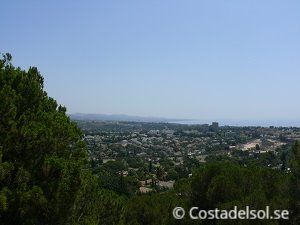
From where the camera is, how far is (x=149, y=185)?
62562 millimetres

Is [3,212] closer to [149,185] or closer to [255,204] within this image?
[255,204]

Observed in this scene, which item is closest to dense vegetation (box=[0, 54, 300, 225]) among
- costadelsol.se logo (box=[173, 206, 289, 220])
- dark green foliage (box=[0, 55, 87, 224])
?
dark green foliage (box=[0, 55, 87, 224])

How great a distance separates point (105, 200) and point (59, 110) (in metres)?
3.46

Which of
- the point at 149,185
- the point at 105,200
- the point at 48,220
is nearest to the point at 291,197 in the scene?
the point at 105,200

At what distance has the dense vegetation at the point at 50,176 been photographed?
10164 mm

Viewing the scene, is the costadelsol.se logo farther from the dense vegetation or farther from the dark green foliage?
the dark green foliage

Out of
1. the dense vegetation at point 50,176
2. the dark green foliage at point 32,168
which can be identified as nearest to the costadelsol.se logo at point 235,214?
the dense vegetation at point 50,176

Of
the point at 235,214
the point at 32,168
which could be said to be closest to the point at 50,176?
the point at 32,168

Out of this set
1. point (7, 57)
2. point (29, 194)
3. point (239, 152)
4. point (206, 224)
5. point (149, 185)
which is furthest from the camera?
point (239, 152)

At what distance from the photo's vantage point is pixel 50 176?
10789 millimetres

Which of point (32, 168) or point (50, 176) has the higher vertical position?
point (32, 168)

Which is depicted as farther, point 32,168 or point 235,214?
point 235,214

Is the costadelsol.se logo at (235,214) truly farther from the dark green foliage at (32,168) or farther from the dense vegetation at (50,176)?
the dark green foliage at (32,168)

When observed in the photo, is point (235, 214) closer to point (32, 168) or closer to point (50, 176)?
point (50, 176)
